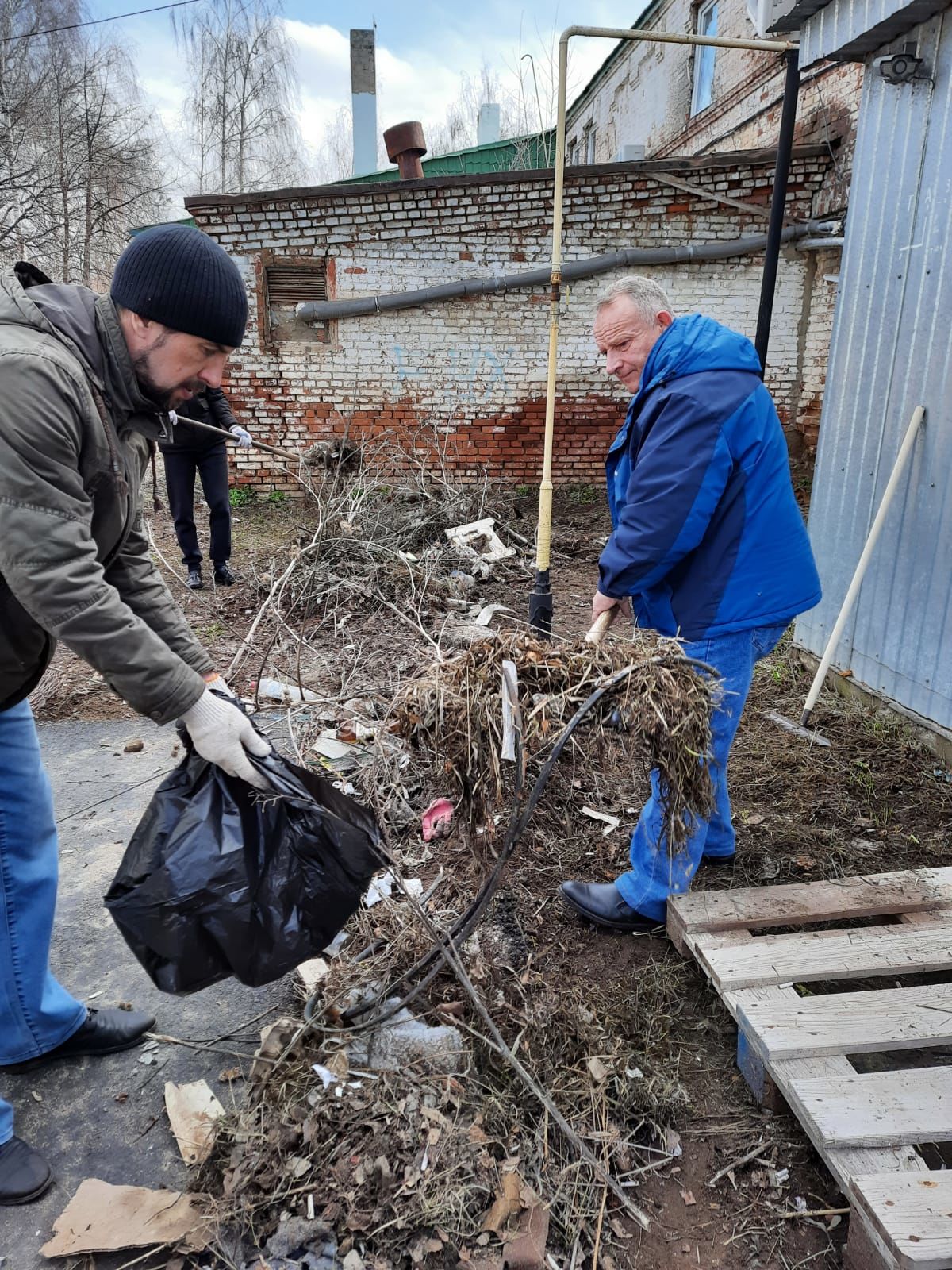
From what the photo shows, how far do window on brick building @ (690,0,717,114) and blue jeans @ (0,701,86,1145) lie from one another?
12.7m

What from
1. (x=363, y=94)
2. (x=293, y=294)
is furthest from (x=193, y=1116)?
(x=363, y=94)

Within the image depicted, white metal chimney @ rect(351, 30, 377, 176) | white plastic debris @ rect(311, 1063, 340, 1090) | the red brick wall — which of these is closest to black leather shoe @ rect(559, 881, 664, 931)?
white plastic debris @ rect(311, 1063, 340, 1090)

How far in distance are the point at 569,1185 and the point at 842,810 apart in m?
2.18

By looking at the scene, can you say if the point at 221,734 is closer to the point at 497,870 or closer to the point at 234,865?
the point at 234,865

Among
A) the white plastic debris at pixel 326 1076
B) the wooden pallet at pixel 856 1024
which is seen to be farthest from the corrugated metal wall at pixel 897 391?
the white plastic debris at pixel 326 1076

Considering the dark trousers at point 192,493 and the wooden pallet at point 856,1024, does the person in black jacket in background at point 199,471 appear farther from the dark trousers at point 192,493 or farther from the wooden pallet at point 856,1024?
the wooden pallet at point 856,1024

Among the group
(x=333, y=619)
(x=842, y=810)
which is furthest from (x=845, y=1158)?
(x=333, y=619)

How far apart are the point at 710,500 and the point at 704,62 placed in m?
12.2

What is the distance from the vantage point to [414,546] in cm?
694

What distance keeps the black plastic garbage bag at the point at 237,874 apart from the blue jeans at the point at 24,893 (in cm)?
31

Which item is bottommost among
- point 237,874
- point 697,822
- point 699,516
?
point 697,822

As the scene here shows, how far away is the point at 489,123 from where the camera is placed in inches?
741

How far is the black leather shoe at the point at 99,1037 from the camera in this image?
2133 mm

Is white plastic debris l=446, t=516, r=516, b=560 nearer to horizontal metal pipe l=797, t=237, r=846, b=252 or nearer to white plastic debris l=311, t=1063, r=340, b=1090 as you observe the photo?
horizontal metal pipe l=797, t=237, r=846, b=252
